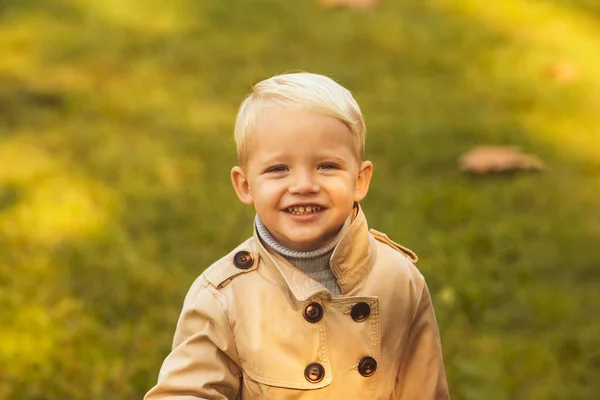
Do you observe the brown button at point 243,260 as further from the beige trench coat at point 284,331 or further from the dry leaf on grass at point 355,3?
the dry leaf on grass at point 355,3

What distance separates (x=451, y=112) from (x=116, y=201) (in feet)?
5.85

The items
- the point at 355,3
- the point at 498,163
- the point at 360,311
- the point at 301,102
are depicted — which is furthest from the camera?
the point at 355,3

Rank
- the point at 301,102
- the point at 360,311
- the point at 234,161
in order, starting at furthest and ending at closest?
the point at 234,161 → the point at 360,311 → the point at 301,102

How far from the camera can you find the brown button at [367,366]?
81.7 inches

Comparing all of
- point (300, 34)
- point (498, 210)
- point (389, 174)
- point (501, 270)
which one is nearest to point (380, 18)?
point (300, 34)

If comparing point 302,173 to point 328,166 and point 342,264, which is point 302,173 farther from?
point 342,264

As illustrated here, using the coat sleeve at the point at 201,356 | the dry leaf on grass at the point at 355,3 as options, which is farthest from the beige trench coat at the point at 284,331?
the dry leaf on grass at the point at 355,3

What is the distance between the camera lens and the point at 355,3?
6.24 m

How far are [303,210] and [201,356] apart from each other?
0.38 m

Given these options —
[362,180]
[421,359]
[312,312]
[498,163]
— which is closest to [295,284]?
[312,312]

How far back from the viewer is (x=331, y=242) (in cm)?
208

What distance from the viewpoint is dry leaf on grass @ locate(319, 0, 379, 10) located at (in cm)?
618

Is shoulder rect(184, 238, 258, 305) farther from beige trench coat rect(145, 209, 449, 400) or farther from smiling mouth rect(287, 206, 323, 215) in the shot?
smiling mouth rect(287, 206, 323, 215)

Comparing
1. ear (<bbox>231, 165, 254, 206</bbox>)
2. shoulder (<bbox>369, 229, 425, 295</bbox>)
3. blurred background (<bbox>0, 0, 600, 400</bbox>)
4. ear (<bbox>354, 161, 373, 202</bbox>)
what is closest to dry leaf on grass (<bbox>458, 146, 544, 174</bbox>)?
blurred background (<bbox>0, 0, 600, 400</bbox>)
